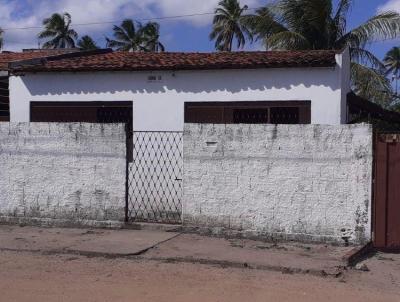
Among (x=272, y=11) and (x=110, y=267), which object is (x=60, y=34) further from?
(x=110, y=267)

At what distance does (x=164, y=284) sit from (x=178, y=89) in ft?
20.7

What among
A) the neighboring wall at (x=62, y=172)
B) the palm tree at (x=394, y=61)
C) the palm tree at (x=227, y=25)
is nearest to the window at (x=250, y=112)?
the neighboring wall at (x=62, y=172)

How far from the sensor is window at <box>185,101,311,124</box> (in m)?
11.5

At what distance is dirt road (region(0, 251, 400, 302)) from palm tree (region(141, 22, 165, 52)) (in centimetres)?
3843

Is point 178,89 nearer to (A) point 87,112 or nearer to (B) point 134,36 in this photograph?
(A) point 87,112

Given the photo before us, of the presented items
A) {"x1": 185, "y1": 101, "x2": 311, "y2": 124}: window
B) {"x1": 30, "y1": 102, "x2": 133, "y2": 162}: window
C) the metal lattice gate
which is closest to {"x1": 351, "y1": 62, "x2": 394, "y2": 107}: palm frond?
{"x1": 185, "y1": 101, "x2": 311, "y2": 124}: window

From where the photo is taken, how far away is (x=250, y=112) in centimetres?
1181

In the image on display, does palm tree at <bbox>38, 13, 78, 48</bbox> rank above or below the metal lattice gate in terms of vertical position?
above

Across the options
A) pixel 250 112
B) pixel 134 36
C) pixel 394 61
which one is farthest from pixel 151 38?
pixel 250 112

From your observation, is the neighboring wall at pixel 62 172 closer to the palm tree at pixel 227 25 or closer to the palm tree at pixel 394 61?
the palm tree at pixel 227 25

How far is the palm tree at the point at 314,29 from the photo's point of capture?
19.5 meters

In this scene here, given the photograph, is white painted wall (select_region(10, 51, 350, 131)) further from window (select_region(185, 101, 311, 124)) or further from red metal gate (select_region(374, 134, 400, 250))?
red metal gate (select_region(374, 134, 400, 250))

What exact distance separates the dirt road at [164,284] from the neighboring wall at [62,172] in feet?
7.58

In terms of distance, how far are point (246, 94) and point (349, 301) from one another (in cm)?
637
